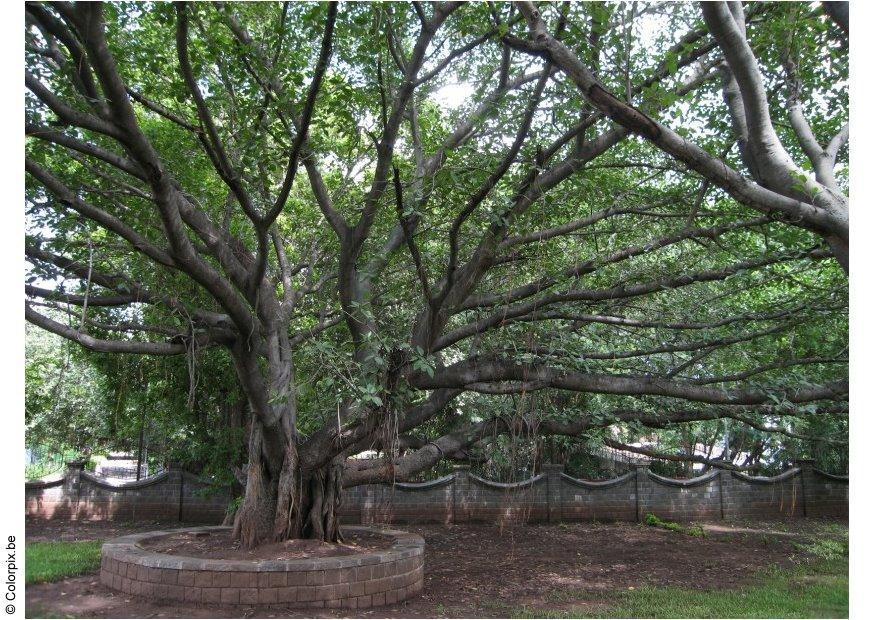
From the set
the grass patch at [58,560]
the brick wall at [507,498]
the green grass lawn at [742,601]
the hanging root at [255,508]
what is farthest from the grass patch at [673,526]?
the grass patch at [58,560]

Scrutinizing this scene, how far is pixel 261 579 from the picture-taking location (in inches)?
256

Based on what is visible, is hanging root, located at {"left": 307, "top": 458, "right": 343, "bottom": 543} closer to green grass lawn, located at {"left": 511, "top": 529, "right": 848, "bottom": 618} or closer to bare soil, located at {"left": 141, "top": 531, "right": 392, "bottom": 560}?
bare soil, located at {"left": 141, "top": 531, "right": 392, "bottom": 560}

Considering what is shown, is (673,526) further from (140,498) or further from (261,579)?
(140,498)

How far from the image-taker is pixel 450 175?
21.3 feet

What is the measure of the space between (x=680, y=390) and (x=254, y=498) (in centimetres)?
524

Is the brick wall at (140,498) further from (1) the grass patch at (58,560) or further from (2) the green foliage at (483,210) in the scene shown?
(2) the green foliage at (483,210)

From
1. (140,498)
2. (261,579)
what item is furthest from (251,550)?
(140,498)

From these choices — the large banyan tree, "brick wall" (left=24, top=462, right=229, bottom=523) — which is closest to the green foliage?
the large banyan tree

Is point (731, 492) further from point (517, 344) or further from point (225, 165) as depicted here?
Result: point (225, 165)

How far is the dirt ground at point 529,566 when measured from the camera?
21.2 feet

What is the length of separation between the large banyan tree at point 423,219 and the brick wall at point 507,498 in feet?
12.8

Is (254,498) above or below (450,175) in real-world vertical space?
below

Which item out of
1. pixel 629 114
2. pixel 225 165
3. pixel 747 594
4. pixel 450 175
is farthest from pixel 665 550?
pixel 225 165

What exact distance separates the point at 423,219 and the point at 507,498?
21.3 ft
